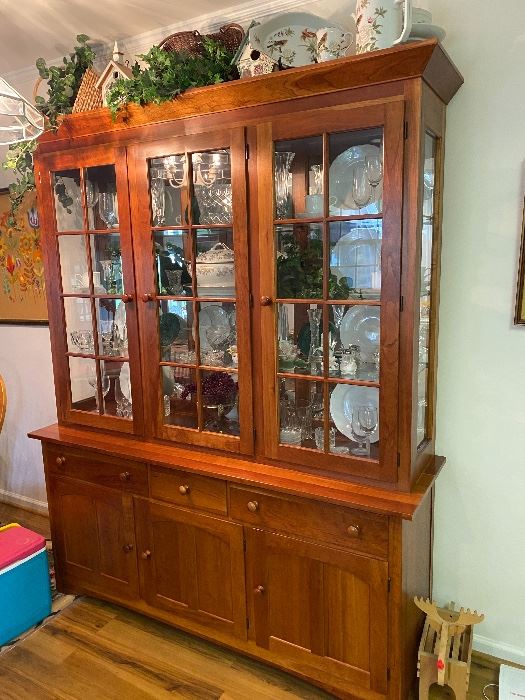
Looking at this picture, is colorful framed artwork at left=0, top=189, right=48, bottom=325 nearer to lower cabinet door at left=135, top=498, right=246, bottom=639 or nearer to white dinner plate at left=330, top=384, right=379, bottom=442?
lower cabinet door at left=135, top=498, right=246, bottom=639

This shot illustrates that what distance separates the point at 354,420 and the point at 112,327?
109 cm

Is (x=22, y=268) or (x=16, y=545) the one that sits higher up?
(x=22, y=268)

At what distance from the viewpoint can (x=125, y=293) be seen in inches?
84.0

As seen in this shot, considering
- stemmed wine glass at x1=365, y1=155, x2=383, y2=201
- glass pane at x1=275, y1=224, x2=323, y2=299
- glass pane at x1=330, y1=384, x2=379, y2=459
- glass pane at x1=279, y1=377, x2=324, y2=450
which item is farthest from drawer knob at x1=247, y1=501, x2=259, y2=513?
stemmed wine glass at x1=365, y1=155, x2=383, y2=201

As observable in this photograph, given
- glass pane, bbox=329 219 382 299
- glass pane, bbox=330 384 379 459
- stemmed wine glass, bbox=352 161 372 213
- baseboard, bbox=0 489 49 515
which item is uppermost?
stemmed wine glass, bbox=352 161 372 213

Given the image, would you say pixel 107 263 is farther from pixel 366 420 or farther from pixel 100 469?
pixel 366 420

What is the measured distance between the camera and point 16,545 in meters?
2.29

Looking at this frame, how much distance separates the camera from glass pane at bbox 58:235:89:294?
2.25m

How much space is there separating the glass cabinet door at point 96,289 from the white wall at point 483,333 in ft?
3.40

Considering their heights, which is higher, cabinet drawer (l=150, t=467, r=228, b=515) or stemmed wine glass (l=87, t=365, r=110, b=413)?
stemmed wine glass (l=87, t=365, r=110, b=413)

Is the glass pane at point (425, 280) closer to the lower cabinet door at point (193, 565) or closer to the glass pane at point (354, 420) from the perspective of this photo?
the glass pane at point (354, 420)

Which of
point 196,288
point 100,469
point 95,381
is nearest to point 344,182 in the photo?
point 196,288

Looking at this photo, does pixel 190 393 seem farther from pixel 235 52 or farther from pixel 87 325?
pixel 235 52

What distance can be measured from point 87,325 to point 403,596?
1.61 meters
